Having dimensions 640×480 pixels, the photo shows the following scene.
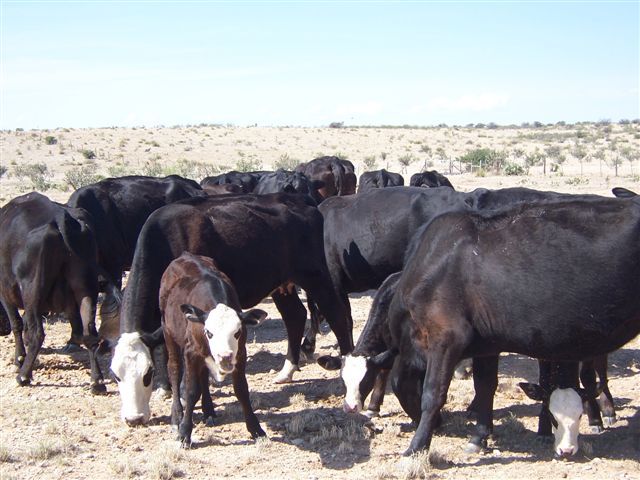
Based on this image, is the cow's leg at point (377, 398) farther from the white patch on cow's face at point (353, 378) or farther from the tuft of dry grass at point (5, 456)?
the tuft of dry grass at point (5, 456)

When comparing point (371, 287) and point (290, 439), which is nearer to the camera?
point (290, 439)

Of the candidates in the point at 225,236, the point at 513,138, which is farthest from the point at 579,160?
the point at 225,236

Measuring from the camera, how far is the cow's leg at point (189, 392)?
274 inches

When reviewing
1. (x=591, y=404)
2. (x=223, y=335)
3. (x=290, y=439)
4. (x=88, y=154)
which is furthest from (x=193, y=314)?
(x=88, y=154)

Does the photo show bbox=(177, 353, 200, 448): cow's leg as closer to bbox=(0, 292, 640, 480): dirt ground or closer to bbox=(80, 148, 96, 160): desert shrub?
bbox=(0, 292, 640, 480): dirt ground

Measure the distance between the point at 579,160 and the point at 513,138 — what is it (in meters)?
23.9

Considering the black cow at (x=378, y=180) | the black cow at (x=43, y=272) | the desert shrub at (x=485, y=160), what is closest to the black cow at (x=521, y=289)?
the black cow at (x=43, y=272)

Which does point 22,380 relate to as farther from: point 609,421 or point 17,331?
point 609,421

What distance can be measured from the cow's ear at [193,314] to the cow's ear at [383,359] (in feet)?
5.13

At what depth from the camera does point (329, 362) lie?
7.43 m

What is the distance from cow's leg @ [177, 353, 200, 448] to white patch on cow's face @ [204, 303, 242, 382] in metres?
0.45

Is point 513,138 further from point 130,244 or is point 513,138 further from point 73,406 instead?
point 73,406

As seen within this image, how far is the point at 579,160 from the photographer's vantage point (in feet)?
150

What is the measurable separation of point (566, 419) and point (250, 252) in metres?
3.80
